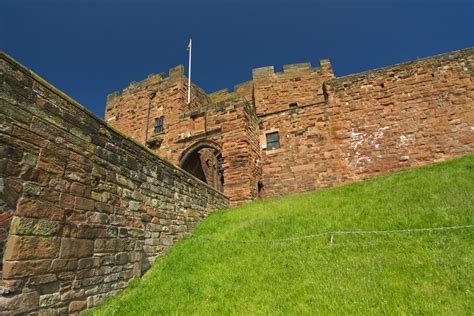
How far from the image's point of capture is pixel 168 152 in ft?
51.6

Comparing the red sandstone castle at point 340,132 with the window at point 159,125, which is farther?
the window at point 159,125

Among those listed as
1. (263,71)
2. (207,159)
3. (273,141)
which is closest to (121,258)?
(207,159)

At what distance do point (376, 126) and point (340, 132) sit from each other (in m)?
1.61

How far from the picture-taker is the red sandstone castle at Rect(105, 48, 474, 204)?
Result: 12.0 meters

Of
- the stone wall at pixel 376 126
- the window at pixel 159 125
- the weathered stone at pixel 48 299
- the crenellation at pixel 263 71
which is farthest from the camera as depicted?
the crenellation at pixel 263 71

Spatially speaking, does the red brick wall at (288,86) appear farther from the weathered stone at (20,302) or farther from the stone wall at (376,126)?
the weathered stone at (20,302)

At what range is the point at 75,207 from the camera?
4629 mm

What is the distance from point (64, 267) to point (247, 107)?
1064 centimetres

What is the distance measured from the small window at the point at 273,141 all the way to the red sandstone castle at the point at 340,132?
0.17 ft

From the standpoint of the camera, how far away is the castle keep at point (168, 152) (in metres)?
3.91

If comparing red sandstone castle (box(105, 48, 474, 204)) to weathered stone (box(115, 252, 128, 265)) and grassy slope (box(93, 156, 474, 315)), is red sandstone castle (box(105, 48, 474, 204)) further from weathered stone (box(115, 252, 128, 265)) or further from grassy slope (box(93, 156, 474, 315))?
weathered stone (box(115, 252, 128, 265))

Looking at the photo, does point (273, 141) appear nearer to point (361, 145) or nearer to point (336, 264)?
point (361, 145)

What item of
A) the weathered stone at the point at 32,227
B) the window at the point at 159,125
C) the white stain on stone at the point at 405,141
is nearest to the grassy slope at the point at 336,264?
the weathered stone at the point at 32,227

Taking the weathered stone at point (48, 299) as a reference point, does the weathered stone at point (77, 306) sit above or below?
below
